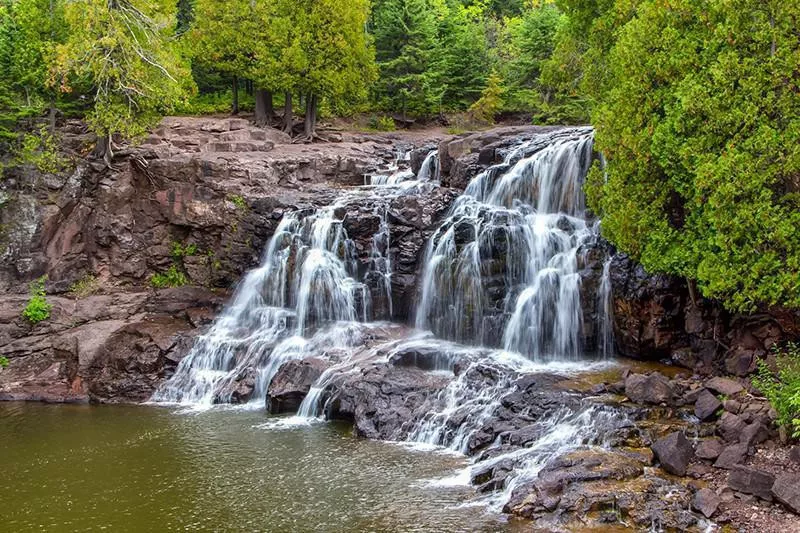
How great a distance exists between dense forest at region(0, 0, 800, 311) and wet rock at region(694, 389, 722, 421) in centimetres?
203

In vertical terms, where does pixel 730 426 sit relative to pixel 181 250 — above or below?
below

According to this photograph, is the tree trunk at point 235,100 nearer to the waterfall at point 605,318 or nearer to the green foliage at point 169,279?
the green foliage at point 169,279

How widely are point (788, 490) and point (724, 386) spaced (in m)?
3.90

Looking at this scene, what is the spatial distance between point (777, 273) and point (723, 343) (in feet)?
8.83

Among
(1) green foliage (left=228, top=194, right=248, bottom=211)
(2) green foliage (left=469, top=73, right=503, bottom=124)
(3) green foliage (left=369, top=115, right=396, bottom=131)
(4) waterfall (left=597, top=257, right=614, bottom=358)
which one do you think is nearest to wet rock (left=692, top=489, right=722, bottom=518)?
(4) waterfall (left=597, top=257, right=614, bottom=358)

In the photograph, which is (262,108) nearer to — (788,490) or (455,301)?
(455,301)

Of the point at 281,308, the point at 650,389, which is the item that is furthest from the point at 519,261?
the point at 281,308

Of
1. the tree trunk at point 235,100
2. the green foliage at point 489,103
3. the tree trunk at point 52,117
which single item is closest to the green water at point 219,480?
the tree trunk at point 52,117

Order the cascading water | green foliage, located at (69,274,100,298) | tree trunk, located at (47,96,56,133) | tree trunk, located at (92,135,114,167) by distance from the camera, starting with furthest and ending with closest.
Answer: tree trunk, located at (47,96,56,133), tree trunk, located at (92,135,114,167), green foliage, located at (69,274,100,298), the cascading water

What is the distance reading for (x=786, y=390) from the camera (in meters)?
11.5

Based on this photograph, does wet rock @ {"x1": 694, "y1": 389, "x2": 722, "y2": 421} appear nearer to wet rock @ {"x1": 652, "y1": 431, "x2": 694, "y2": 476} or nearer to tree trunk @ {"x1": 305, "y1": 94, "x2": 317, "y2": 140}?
wet rock @ {"x1": 652, "y1": 431, "x2": 694, "y2": 476}

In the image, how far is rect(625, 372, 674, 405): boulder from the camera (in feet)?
45.1

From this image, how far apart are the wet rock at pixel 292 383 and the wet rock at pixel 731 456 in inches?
390

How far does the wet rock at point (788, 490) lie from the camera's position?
977cm
